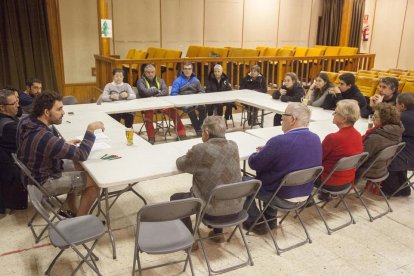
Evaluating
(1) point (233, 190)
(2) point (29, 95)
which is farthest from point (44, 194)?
(2) point (29, 95)

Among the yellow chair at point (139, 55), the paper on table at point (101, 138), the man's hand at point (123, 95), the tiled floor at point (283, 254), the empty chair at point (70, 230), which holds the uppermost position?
the yellow chair at point (139, 55)

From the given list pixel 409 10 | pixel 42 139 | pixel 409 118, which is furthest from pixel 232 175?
pixel 409 10

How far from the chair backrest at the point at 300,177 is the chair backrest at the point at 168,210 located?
742 mm

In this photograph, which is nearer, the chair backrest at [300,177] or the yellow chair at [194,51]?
the chair backrest at [300,177]

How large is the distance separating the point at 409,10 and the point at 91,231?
11.5 m

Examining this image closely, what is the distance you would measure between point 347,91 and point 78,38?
20.1ft

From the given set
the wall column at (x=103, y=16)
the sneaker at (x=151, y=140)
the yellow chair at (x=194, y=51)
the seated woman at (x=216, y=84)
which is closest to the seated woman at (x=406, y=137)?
the seated woman at (x=216, y=84)

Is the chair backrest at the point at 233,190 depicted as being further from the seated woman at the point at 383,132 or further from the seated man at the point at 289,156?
the seated woman at the point at 383,132

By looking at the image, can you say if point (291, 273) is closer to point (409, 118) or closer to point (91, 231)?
point (91, 231)

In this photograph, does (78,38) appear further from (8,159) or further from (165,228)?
(165,228)

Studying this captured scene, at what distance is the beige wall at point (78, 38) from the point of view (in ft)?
26.7

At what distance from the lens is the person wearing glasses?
3.23 m

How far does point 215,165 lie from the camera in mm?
2457

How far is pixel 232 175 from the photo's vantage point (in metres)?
→ 2.52
